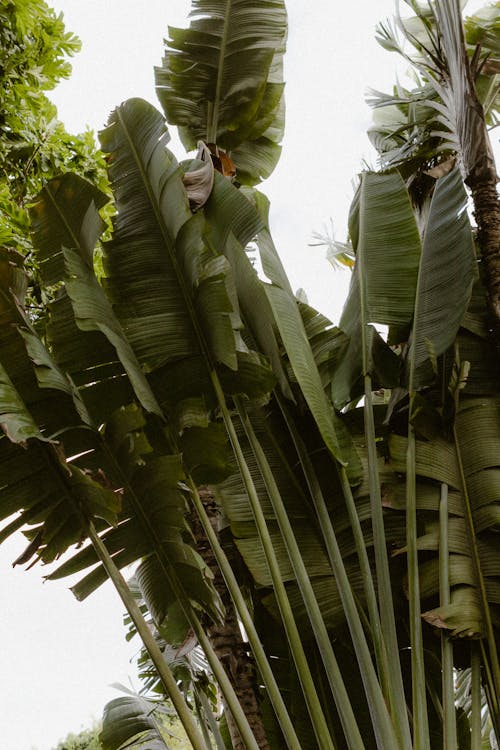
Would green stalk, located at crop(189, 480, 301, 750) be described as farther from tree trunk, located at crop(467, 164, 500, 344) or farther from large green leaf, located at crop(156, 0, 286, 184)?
large green leaf, located at crop(156, 0, 286, 184)

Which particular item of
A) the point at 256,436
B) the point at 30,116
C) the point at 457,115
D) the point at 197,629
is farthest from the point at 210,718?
the point at 30,116

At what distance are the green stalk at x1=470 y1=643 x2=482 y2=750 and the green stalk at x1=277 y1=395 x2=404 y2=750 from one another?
0.33 m

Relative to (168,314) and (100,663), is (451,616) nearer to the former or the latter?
(168,314)

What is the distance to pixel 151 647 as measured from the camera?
1705 millimetres

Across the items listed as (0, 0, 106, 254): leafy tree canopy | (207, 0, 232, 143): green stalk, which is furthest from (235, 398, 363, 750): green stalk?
(0, 0, 106, 254): leafy tree canopy

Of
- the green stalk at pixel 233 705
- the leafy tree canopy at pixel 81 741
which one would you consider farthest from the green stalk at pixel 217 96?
the leafy tree canopy at pixel 81 741

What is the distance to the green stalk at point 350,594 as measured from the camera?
173 cm

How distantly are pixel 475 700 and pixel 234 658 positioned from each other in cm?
79

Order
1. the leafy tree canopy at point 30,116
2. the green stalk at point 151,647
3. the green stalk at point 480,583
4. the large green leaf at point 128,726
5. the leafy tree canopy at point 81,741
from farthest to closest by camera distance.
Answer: the leafy tree canopy at point 81,741 < the leafy tree canopy at point 30,116 < the large green leaf at point 128,726 < the green stalk at point 480,583 < the green stalk at point 151,647

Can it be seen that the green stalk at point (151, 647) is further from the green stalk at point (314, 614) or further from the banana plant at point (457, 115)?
the banana plant at point (457, 115)

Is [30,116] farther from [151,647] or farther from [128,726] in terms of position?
[128,726]

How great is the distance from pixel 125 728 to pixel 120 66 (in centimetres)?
573

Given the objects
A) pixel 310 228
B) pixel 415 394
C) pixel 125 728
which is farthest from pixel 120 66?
pixel 125 728

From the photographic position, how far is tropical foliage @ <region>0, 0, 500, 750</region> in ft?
5.86
